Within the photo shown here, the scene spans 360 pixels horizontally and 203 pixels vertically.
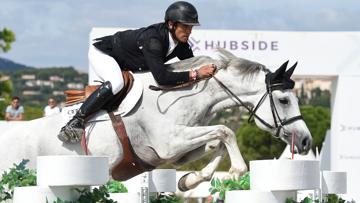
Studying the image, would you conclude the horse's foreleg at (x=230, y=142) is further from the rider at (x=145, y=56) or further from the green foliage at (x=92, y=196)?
the green foliage at (x=92, y=196)

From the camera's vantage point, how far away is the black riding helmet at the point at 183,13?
803cm

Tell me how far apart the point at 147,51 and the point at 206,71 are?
21.2 inches

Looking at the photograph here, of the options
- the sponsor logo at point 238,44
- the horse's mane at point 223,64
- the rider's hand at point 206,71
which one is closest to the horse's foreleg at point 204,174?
the rider's hand at point 206,71

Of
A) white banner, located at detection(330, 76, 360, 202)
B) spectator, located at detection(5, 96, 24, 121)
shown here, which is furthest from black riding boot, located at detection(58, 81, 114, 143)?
white banner, located at detection(330, 76, 360, 202)

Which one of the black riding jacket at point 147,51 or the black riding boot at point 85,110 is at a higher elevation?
the black riding jacket at point 147,51

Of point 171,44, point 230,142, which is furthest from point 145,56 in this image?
point 230,142

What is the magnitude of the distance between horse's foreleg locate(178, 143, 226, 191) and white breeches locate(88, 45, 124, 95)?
99 centimetres

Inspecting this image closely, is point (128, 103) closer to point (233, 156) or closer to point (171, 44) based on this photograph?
point (171, 44)

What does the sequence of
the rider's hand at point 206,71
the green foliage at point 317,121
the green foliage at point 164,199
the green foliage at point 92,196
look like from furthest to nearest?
1. the green foliage at point 317,121
2. the green foliage at point 164,199
3. the rider's hand at point 206,71
4. the green foliage at point 92,196

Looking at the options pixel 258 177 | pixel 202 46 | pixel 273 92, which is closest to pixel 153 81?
pixel 273 92

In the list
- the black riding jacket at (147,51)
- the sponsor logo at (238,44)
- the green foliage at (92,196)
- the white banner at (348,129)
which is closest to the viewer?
the green foliage at (92,196)

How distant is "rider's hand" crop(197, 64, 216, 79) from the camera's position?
26.8 feet

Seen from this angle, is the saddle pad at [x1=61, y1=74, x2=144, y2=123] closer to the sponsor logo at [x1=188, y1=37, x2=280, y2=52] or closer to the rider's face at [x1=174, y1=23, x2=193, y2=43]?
the rider's face at [x1=174, y1=23, x2=193, y2=43]

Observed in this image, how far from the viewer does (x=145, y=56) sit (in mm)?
8070
